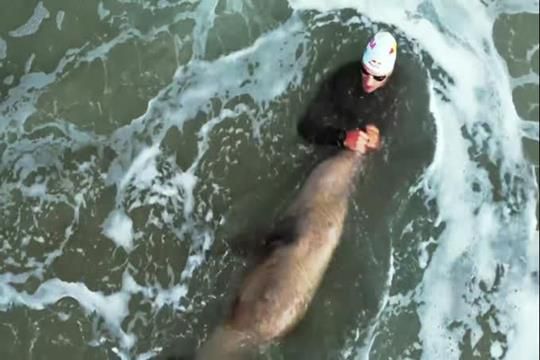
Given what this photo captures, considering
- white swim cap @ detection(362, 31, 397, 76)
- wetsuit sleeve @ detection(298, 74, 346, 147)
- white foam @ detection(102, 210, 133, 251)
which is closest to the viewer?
white swim cap @ detection(362, 31, 397, 76)

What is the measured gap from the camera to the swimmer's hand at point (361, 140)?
6.04 m

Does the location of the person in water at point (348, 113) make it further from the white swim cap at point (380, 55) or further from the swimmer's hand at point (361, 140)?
the white swim cap at point (380, 55)

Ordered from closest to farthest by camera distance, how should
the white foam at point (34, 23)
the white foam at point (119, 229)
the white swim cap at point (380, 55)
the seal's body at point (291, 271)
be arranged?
the seal's body at point (291, 271)
the white swim cap at point (380, 55)
the white foam at point (119, 229)
the white foam at point (34, 23)

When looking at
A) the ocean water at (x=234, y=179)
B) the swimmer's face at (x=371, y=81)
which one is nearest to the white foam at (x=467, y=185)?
the ocean water at (x=234, y=179)

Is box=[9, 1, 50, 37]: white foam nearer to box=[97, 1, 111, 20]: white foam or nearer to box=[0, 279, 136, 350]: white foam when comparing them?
box=[97, 1, 111, 20]: white foam

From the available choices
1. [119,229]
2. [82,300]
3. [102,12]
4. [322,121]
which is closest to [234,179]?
[322,121]

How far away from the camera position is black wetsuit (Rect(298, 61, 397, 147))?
618 centimetres

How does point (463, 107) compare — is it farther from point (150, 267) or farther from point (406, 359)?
point (150, 267)

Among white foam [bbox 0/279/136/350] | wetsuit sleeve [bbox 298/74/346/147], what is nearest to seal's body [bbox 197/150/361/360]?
wetsuit sleeve [bbox 298/74/346/147]

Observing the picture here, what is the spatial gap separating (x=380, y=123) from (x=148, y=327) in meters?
2.13

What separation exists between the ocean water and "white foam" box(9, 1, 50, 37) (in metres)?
0.01

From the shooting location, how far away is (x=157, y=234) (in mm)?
6027

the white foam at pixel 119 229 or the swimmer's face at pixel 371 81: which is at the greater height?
the swimmer's face at pixel 371 81

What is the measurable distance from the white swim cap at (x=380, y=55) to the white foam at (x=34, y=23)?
2.34 meters
